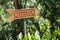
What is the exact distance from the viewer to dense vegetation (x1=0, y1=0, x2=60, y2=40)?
3385mm

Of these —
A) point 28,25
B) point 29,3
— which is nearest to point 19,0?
point 29,3

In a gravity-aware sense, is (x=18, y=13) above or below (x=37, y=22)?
above

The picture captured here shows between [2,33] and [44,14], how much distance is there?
2.94 feet

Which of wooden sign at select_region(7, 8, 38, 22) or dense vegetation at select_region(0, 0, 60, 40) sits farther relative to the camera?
dense vegetation at select_region(0, 0, 60, 40)

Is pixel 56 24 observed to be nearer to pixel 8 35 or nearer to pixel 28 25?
pixel 28 25

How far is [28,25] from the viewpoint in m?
3.46

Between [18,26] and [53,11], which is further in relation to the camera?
[53,11]

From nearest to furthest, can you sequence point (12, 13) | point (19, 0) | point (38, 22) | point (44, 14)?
point (12, 13), point (19, 0), point (38, 22), point (44, 14)

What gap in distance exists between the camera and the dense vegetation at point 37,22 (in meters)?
3.38

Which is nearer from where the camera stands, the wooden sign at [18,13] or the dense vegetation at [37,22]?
the wooden sign at [18,13]

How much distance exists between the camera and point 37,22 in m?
3.46

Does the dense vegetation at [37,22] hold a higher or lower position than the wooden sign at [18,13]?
lower

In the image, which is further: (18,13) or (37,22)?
(37,22)

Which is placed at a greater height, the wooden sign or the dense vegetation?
the wooden sign
